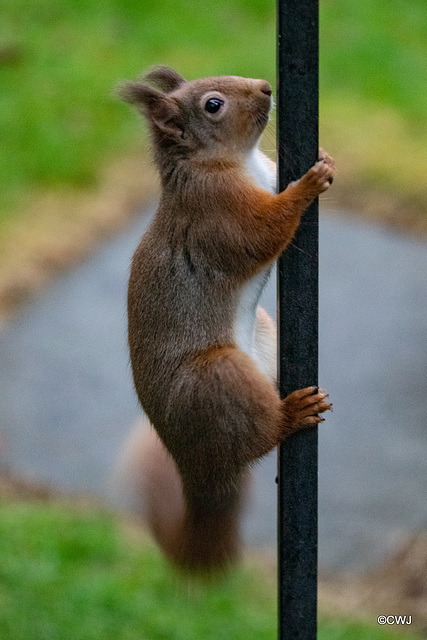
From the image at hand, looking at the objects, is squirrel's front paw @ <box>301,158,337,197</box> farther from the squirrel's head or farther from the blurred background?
the squirrel's head

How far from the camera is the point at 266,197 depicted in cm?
231

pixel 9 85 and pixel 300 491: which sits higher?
pixel 9 85

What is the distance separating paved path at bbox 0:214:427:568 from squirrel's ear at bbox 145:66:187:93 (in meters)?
2.33

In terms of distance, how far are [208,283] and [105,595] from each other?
6.08 ft

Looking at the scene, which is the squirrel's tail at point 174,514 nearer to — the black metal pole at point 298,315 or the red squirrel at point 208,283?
the red squirrel at point 208,283

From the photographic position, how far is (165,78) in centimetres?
254

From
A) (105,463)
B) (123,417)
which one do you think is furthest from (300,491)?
(123,417)

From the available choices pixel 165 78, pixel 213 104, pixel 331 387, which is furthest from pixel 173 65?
pixel 213 104

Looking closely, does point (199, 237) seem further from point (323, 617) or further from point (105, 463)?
point (105, 463)

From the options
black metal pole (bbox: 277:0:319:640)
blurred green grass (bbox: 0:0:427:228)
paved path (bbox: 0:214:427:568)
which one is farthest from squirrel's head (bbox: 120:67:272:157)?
blurred green grass (bbox: 0:0:427:228)

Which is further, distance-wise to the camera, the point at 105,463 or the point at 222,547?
the point at 105,463

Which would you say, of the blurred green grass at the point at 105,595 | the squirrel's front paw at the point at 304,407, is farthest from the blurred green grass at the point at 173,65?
the squirrel's front paw at the point at 304,407

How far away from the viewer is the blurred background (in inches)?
149

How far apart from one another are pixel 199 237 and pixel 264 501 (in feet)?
7.90
